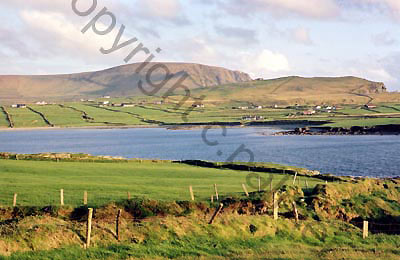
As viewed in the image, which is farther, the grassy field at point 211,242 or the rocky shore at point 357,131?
the rocky shore at point 357,131

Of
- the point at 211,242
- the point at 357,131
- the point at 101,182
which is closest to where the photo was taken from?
the point at 211,242

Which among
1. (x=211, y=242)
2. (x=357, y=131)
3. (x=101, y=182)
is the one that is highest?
(x=357, y=131)

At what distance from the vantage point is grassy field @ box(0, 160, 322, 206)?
125 feet

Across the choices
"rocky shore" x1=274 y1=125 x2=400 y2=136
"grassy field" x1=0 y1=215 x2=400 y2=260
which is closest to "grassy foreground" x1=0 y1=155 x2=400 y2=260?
"grassy field" x1=0 y1=215 x2=400 y2=260

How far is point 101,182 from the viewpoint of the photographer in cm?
4634

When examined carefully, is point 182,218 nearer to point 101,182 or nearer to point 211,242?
point 211,242

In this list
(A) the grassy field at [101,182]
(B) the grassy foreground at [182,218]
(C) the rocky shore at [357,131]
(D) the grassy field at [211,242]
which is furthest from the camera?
(C) the rocky shore at [357,131]

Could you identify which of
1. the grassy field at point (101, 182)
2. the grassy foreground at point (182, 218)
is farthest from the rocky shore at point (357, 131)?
the grassy foreground at point (182, 218)

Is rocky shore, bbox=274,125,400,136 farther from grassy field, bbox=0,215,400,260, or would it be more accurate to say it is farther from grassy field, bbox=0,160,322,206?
grassy field, bbox=0,215,400,260

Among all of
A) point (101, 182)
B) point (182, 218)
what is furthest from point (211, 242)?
point (101, 182)

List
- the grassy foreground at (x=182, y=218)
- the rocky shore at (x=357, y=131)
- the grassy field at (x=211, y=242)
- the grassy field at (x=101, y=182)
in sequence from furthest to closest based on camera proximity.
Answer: the rocky shore at (x=357, y=131) → the grassy field at (x=101, y=182) → the grassy foreground at (x=182, y=218) → the grassy field at (x=211, y=242)

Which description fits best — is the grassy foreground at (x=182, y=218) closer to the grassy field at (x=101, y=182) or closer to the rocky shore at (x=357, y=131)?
the grassy field at (x=101, y=182)

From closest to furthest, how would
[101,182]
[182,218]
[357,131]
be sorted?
[182,218]
[101,182]
[357,131]

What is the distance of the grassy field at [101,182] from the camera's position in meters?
38.0
